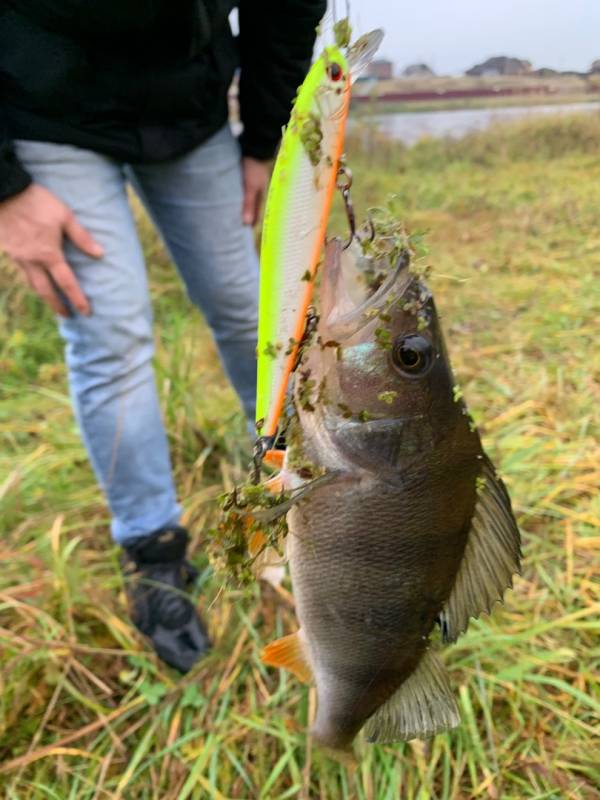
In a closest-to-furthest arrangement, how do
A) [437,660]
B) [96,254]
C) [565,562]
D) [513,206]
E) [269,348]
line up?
[269,348] < [437,660] < [96,254] < [565,562] < [513,206]

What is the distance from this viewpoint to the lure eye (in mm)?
728

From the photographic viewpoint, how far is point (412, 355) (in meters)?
0.97

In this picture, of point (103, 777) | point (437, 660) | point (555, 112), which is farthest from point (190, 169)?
point (555, 112)

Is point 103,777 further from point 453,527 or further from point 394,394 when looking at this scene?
point 394,394

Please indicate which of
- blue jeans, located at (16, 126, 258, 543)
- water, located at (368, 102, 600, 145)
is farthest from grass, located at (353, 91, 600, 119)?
blue jeans, located at (16, 126, 258, 543)

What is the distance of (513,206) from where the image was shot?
6492 mm

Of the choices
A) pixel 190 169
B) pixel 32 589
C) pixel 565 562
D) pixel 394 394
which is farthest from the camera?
pixel 565 562

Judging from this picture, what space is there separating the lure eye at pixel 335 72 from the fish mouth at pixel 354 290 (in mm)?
242

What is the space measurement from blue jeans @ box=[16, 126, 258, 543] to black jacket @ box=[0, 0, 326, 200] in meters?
0.08

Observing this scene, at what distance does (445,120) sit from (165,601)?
7.48m

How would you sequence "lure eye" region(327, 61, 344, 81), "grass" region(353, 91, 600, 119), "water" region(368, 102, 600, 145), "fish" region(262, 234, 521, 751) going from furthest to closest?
"water" region(368, 102, 600, 145), "grass" region(353, 91, 600, 119), "fish" region(262, 234, 521, 751), "lure eye" region(327, 61, 344, 81)

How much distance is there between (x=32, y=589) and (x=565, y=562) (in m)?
1.75

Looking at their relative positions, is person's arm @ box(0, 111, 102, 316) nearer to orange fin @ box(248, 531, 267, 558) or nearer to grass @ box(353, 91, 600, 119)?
orange fin @ box(248, 531, 267, 558)

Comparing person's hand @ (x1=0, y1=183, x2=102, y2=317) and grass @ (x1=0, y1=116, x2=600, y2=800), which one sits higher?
person's hand @ (x1=0, y1=183, x2=102, y2=317)
